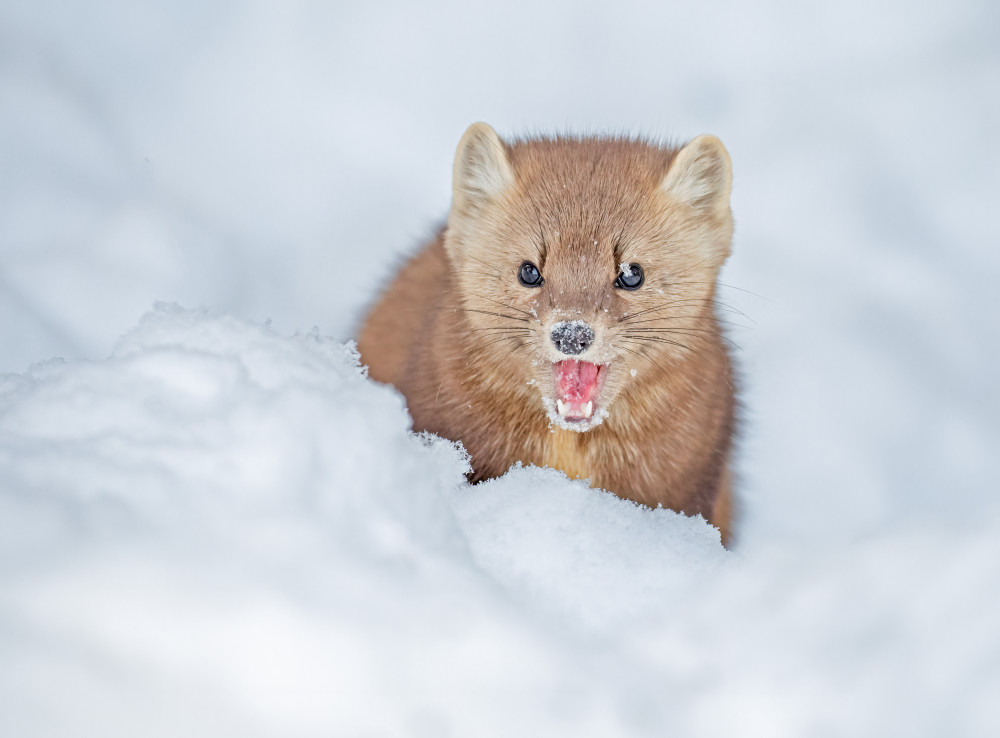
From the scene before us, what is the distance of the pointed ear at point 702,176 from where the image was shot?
2.50 meters

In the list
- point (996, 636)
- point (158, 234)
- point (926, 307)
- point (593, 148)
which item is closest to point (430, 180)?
point (158, 234)

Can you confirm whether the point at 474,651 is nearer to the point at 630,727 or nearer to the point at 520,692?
the point at 520,692

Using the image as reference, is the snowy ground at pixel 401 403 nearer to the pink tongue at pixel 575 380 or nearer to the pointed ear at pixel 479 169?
the pink tongue at pixel 575 380

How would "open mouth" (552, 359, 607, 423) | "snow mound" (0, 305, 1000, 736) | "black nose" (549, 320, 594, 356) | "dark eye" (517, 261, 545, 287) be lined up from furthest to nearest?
1. "dark eye" (517, 261, 545, 287)
2. "open mouth" (552, 359, 607, 423)
3. "black nose" (549, 320, 594, 356)
4. "snow mound" (0, 305, 1000, 736)

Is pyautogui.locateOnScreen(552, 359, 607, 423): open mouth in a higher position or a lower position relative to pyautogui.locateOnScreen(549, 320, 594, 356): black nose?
lower

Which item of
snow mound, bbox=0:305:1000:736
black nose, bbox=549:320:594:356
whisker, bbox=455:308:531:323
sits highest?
whisker, bbox=455:308:531:323

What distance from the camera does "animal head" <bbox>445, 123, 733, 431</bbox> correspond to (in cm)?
232

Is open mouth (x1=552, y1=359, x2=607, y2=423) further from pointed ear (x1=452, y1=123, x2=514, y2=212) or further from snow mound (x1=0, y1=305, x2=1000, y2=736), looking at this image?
pointed ear (x1=452, y1=123, x2=514, y2=212)

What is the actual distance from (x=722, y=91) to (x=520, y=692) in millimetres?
2902

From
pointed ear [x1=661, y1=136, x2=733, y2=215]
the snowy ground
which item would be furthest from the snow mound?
pointed ear [x1=661, y1=136, x2=733, y2=215]

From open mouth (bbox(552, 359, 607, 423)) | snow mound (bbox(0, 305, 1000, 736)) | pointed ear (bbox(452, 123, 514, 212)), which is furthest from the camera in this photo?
pointed ear (bbox(452, 123, 514, 212))

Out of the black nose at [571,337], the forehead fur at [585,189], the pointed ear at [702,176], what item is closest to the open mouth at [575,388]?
the black nose at [571,337]

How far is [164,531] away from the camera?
5.24 ft

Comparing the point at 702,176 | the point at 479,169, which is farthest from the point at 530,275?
the point at 702,176
